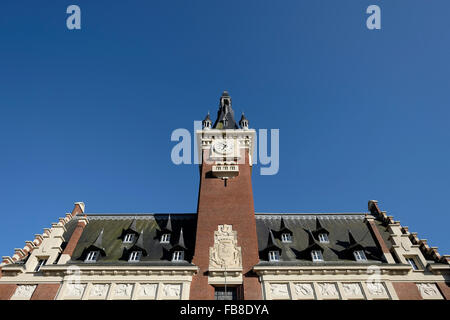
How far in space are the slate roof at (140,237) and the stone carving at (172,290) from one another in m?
1.85

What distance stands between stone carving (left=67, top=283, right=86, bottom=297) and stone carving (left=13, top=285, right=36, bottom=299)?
2.85 metres

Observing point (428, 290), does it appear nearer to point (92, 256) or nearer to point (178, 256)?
point (178, 256)

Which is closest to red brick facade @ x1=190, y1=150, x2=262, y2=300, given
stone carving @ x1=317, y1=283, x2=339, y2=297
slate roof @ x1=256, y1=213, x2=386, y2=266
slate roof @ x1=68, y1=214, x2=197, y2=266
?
slate roof @ x1=256, y1=213, x2=386, y2=266

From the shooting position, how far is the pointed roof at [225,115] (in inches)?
1686

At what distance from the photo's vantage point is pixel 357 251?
2605 cm

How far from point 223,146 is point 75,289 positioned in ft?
66.2

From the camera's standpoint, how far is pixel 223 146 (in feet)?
116

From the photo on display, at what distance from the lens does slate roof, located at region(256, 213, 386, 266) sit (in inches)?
1009

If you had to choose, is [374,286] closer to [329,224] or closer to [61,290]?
[329,224]

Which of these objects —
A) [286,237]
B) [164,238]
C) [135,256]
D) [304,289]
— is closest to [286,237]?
[286,237]

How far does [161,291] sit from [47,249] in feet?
36.5

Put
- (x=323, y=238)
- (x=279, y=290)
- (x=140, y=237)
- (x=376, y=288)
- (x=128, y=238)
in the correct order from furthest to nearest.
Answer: (x=128, y=238)
(x=323, y=238)
(x=140, y=237)
(x=376, y=288)
(x=279, y=290)

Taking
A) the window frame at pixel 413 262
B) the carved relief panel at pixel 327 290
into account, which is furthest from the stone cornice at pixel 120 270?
the window frame at pixel 413 262
